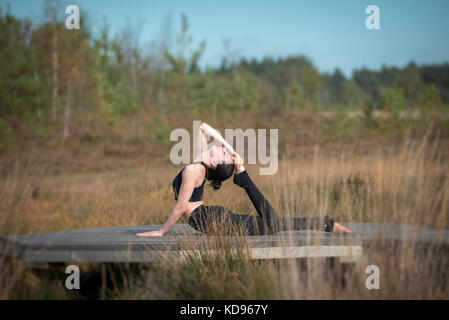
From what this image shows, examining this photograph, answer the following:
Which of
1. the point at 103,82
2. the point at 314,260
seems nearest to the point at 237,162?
the point at 314,260

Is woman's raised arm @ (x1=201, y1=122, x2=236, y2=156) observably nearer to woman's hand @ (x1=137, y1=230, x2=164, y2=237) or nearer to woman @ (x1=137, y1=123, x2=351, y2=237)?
woman @ (x1=137, y1=123, x2=351, y2=237)

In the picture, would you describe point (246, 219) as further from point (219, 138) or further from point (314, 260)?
point (314, 260)

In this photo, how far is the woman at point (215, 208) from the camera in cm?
330

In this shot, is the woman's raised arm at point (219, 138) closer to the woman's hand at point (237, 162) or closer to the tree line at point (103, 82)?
the woman's hand at point (237, 162)

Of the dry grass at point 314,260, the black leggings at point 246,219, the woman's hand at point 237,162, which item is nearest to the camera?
the dry grass at point 314,260

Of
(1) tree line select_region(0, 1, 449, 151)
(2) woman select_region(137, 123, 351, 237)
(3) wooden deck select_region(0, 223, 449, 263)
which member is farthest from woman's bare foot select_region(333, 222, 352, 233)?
(1) tree line select_region(0, 1, 449, 151)

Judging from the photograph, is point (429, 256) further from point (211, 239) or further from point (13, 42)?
point (13, 42)

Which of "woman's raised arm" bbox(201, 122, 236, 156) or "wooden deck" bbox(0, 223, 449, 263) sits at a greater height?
"woman's raised arm" bbox(201, 122, 236, 156)

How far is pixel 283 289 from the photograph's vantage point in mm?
2420

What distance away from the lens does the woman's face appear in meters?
3.37

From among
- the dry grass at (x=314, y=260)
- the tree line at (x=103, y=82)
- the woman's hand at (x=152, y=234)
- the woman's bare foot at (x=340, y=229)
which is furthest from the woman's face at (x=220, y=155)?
the tree line at (x=103, y=82)

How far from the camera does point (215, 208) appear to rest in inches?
136

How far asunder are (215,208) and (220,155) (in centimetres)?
46

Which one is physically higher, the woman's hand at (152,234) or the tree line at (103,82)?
the tree line at (103,82)
